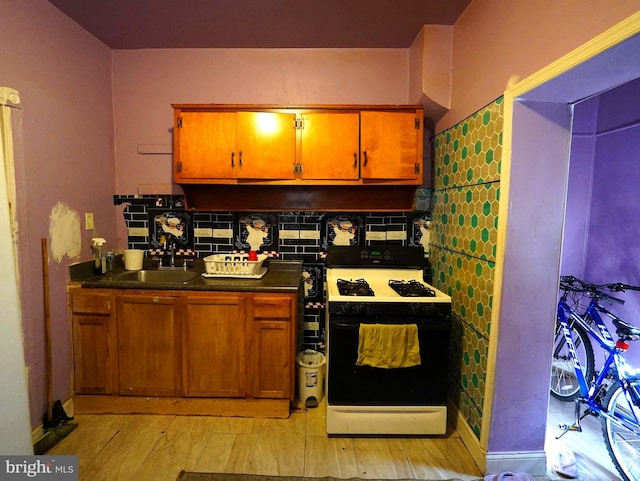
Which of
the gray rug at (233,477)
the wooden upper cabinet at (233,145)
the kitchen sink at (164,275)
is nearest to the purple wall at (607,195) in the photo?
the gray rug at (233,477)

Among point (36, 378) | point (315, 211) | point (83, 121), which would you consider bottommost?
point (36, 378)

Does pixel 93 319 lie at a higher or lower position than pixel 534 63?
lower

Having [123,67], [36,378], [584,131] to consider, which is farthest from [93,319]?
[584,131]

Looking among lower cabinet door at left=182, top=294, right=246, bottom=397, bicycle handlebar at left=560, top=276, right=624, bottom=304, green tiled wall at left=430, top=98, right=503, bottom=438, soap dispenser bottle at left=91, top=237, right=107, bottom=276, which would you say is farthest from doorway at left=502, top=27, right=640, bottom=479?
soap dispenser bottle at left=91, top=237, right=107, bottom=276

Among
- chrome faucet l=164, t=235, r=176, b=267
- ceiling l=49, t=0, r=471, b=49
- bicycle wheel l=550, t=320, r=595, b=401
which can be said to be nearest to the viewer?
ceiling l=49, t=0, r=471, b=49

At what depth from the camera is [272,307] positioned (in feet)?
7.22

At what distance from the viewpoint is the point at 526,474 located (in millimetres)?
1771

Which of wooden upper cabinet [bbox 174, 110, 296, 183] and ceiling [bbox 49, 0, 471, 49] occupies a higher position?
ceiling [bbox 49, 0, 471, 49]

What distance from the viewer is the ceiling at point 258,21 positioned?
6.90ft

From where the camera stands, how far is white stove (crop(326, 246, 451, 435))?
202cm

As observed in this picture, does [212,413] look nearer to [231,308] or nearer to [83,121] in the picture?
[231,308]

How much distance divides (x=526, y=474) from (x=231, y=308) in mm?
1857

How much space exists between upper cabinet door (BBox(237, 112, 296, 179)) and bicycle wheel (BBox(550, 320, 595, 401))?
2.27 metres

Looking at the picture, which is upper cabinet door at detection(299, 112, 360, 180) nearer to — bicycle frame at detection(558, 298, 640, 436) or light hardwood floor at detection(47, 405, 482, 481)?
light hardwood floor at detection(47, 405, 482, 481)
